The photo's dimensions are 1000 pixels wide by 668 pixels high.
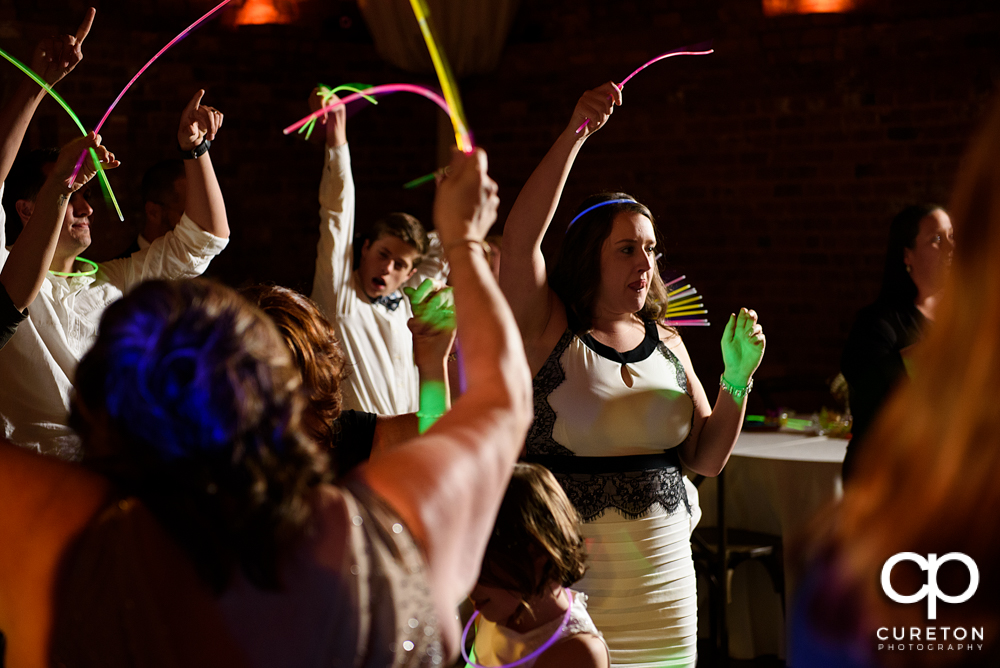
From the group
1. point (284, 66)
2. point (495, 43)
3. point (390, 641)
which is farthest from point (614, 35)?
point (390, 641)

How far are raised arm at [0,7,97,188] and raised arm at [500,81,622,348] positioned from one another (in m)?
1.01

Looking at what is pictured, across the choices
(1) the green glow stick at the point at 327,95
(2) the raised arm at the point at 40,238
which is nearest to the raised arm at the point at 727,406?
(1) the green glow stick at the point at 327,95

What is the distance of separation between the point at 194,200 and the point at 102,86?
2498 millimetres

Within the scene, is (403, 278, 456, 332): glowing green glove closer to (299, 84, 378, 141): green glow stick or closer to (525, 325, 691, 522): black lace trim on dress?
(525, 325, 691, 522): black lace trim on dress

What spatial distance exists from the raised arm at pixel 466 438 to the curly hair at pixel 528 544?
0.58 m

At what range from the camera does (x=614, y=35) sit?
17.0ft

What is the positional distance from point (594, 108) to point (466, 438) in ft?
4.39

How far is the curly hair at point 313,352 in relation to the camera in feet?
4.50

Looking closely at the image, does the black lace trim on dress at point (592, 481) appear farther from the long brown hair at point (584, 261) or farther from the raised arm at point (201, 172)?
the raised arm at point (201, 172)

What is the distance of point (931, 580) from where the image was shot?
680mm

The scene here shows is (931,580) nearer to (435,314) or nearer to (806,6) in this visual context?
(435,314)

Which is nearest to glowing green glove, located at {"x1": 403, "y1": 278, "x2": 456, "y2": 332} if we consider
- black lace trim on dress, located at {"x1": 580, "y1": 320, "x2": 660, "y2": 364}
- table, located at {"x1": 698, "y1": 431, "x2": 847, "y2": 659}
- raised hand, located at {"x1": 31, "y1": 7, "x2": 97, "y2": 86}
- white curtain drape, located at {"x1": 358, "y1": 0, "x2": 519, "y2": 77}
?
black lace trim on dress, located at {"x1": 580, "y1": 320, "x2": 660, "y2": 364}

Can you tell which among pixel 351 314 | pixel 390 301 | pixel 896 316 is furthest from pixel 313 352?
pixel 390 301

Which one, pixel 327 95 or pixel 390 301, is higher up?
pixel 327 95
